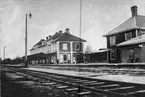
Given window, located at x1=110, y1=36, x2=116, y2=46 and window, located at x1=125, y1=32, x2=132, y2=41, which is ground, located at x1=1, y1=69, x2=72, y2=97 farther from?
window, located at x1=110, y1=36, x2=116, y2=46

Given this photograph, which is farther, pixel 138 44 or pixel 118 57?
pixel 118 57

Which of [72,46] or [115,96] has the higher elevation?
[72,46]

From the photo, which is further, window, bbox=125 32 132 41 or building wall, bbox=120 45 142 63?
window, bbox=125 32 132 41

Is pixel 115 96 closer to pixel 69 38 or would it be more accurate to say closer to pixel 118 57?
pixel 118 57

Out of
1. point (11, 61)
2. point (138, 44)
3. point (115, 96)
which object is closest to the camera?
point (115, 96)

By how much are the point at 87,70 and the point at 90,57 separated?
19656 mm

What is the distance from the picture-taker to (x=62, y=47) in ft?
151

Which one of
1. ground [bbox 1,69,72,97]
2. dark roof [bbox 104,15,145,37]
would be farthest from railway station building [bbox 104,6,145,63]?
ground [bbox 1,69,72,97]

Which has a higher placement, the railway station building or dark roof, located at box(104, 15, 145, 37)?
dark roof, located at box(104, 15, 145, 37)

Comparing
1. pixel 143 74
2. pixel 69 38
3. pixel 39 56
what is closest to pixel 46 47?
pixel 69 38

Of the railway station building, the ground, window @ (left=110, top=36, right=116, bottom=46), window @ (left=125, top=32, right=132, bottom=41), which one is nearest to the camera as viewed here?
the ground

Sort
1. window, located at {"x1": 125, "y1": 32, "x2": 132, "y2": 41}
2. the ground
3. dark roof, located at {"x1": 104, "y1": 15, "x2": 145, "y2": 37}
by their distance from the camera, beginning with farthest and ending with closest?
1. window, located at {"x1": 125, "y1": 32, "x2": 132, "y2": 41}
2. dark roof, located at {"x1": 104, "y1": 15, "x2": 145, "y2": 37}
3. the ground

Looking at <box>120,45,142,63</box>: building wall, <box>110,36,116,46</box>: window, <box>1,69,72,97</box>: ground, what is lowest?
<box>1,69,72,97</box>: ground

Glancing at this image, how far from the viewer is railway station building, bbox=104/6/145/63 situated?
813 inches
